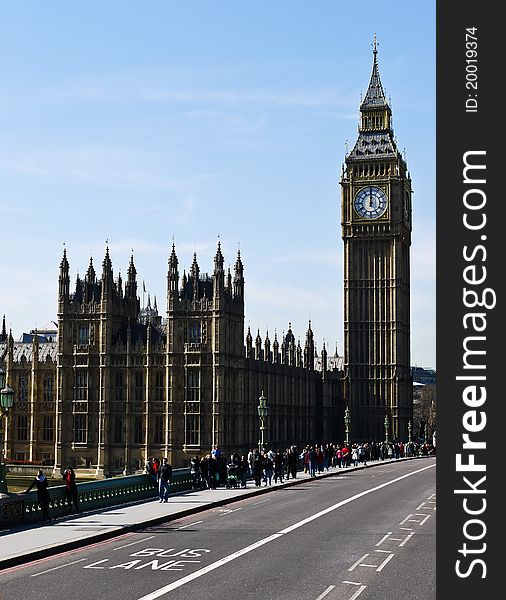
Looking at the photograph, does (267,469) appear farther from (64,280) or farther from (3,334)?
(3,334)

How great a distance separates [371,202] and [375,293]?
10289 mm

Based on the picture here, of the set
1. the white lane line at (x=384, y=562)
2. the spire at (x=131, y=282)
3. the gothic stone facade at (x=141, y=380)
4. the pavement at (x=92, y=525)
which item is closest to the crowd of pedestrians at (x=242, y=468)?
the pavement at (x=92, y=525)

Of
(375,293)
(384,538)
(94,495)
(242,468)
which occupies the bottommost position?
(384,538)

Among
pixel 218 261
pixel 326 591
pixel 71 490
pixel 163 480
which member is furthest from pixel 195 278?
pixel 326 591

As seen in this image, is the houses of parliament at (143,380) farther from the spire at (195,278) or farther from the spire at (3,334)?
the spire at (3,334)

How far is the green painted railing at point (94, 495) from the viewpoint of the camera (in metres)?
32.6

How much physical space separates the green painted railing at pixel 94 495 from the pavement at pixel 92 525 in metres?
0.35

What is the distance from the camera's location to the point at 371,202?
126m

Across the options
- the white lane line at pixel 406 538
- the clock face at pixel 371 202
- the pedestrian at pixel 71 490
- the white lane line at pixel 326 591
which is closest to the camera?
the white lane line at pixel 326 591

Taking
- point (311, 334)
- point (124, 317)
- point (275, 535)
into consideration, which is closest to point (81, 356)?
point (124, 317)

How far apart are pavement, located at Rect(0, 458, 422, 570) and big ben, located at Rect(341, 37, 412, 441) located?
7813cm

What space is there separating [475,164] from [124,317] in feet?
269

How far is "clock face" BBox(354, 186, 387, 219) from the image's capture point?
126 meters

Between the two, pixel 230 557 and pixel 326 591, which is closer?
pixel 326 591
